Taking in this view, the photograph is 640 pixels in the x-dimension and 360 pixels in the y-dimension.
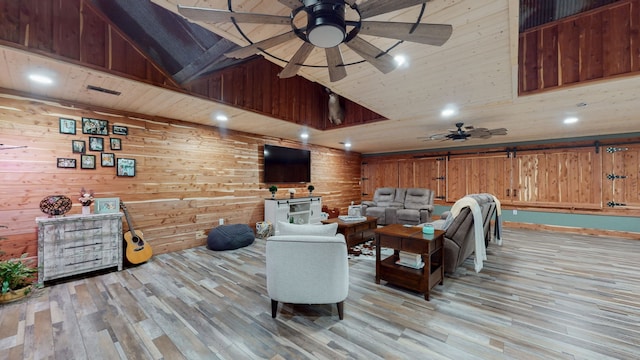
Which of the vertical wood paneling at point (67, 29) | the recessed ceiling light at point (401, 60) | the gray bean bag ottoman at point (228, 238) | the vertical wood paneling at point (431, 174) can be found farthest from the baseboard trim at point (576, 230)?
the vertical wood paneling at point (67, 29)

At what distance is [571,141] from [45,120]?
10.1 m

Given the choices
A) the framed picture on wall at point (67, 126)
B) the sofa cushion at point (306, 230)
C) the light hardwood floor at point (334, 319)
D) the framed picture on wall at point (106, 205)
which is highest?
the framed picture on wall at point (67, 126)

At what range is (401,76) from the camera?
276 cm

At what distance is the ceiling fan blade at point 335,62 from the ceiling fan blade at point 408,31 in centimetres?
27

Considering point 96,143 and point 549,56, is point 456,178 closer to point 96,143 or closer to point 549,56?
point 549,56

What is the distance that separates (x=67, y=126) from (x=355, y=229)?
14.6 ft

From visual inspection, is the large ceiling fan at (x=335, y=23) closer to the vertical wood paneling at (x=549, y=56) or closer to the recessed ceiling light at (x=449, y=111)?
the vertical wood paneling at (x=549, y=56)

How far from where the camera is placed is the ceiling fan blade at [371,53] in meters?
1.61

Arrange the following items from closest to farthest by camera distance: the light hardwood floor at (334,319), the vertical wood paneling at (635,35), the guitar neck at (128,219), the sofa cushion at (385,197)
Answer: the light hardwood floor at (334,319) < the vertical wood paneling at (635,35) < the guitar neck at (128,219) < the sofa cushion at (385,197)

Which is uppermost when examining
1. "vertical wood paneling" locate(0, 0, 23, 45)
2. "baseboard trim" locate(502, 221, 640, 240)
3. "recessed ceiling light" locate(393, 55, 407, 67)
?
"vertical wood paneling" locate(0, 0, 23, 45)

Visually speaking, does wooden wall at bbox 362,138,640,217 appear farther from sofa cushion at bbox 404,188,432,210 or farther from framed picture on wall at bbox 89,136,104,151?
framed picture on wall at bbox 89,136,104,151

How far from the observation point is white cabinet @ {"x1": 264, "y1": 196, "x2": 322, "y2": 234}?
5.49 m

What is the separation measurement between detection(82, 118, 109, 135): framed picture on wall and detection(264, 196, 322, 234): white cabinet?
10.1 ft

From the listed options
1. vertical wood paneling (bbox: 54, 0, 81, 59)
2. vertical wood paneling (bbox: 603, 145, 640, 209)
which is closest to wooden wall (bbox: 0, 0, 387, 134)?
vertical wood paneling (bbox: 54, 0, 81, 59)
